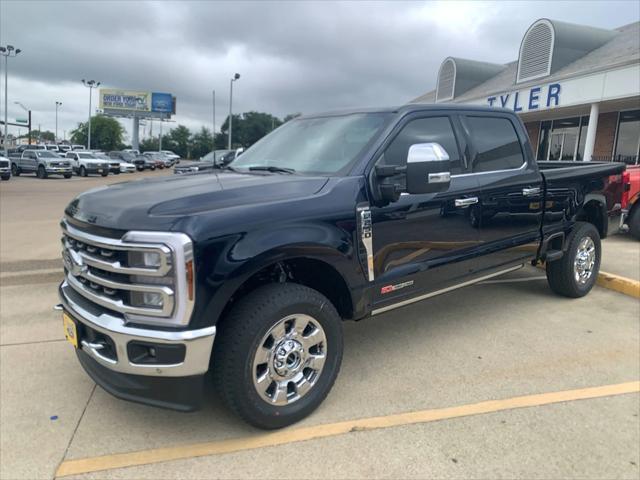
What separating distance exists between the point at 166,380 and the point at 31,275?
14.5 ft

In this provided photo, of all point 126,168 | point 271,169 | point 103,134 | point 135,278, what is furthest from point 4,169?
point 103,134

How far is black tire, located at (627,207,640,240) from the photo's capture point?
28.0 feet

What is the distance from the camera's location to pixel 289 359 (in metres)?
2.85

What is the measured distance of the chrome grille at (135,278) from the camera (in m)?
2.36

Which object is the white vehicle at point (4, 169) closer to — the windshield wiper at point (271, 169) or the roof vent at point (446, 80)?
the roof vent at point (446, 80)

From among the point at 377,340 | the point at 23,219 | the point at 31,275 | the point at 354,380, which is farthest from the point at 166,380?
the point at 23,219

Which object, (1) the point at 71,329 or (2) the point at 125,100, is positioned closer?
(1) the point at 71,329

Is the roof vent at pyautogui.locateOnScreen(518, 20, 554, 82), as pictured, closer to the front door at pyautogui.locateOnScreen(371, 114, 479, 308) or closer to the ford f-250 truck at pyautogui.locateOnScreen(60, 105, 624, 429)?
the ford f-250 truck at pyautogui.locateOnScreen(60, 105, 624, 429)

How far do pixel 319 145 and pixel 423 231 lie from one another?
1.00m

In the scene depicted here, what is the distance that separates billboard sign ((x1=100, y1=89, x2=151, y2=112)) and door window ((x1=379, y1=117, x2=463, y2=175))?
3269 inches

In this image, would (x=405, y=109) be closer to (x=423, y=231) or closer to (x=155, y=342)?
(x=423, y=231)

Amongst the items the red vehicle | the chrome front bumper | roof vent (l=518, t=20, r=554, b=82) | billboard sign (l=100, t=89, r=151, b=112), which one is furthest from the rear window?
billboard sign (l=100, t=89, r=151, b=112)

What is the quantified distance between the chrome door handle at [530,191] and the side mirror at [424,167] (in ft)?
5.59

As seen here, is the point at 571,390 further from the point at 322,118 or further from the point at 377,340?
the point at 322,118
